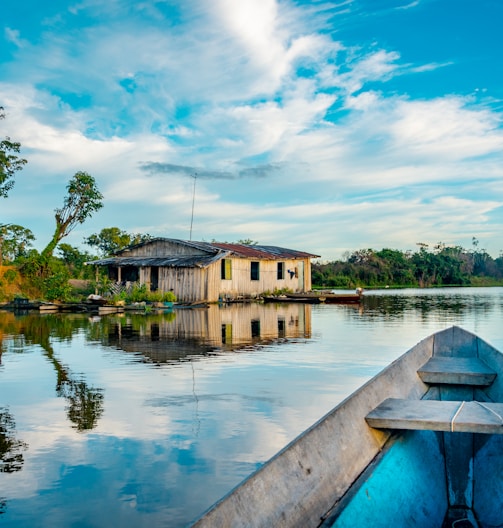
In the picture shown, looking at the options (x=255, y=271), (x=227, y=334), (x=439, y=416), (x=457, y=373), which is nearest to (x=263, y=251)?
(x=255, y=271)

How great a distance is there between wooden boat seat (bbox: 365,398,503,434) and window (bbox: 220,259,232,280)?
24.4m

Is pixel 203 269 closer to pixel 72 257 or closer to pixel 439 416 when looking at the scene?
pixel 72 257

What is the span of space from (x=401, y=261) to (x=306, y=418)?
5317 centimetres

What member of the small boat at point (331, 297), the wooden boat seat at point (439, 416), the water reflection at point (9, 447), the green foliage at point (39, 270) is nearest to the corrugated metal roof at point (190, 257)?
the green foliage at point (39, 270)

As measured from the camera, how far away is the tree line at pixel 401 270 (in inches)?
2061

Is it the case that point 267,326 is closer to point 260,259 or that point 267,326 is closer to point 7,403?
point 7,403

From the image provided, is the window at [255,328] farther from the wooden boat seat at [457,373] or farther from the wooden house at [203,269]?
the wooden boat seat at [457,373]

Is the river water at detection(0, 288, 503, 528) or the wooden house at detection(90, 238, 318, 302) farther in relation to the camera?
the wooden house at detection(90, 238, 318, 302)

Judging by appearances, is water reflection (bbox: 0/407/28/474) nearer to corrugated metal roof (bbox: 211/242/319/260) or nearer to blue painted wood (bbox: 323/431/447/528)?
blue painted wood (bbox: 323/431/447/528)

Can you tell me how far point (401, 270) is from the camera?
5681cm

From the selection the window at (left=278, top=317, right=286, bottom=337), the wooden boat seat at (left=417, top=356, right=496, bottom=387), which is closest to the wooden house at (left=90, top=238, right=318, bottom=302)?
the window at (left=278, top=317, right=286, bottom=337)

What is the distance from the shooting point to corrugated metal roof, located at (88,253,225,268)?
26734 millimetres

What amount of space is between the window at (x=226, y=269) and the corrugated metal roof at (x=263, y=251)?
587 millimetres

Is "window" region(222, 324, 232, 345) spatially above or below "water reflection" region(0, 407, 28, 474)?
above
